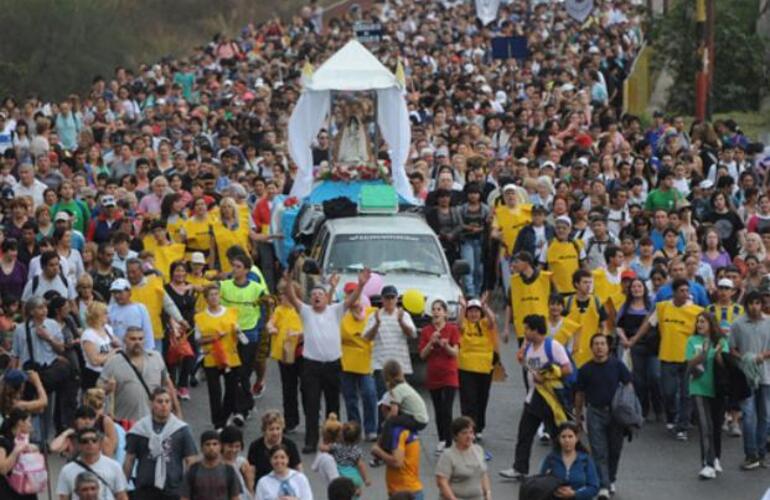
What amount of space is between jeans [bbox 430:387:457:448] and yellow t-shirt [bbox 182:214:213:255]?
527 cm

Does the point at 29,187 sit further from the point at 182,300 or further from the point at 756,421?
the point at 756,421

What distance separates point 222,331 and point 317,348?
3.06 feet

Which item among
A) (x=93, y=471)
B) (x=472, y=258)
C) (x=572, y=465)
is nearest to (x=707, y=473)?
(x=572, y=465)

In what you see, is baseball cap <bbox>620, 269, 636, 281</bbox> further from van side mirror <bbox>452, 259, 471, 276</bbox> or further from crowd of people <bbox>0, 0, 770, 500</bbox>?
A: van side mirror <bbox>452, 259, 471, 276</bbox>

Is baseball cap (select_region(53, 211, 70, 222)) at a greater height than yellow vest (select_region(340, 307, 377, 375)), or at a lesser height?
greater

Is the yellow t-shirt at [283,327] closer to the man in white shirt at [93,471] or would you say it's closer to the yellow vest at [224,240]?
the yellow vest at [224,240]

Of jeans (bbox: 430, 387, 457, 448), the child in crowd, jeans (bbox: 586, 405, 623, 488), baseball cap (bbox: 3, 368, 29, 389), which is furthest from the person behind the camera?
jeans (bbox: 430, 387, 457, 448)

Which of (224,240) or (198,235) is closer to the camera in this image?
(198,235)

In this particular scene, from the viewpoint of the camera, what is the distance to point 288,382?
67.3ft

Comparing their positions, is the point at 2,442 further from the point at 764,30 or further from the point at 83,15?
the point at 83,15

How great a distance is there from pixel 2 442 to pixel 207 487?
5.59 feet

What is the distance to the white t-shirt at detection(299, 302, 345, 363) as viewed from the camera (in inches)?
782

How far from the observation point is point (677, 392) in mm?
20969

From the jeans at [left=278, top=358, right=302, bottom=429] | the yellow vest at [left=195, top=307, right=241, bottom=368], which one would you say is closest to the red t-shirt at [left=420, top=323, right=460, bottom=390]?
the jeans at [left=278, top=358, right=302, bottom=429]
